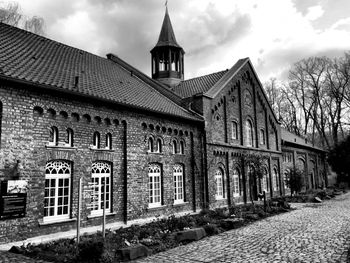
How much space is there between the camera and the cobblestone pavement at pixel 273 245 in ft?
24.5

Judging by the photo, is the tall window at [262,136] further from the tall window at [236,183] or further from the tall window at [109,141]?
the tall window at [109,141]

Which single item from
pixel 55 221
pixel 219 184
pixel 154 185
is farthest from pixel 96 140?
pixel 219 184

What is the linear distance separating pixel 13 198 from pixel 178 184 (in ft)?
28.0

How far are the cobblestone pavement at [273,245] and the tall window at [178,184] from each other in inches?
184

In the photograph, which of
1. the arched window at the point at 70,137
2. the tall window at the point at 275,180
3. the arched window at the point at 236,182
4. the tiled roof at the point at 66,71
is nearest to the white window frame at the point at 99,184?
the arched window at the point at 70,137

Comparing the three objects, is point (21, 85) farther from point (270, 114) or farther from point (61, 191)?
point (270, 114)

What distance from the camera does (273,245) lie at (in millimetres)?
8734

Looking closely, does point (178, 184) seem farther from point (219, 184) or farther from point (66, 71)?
point (66, 71)

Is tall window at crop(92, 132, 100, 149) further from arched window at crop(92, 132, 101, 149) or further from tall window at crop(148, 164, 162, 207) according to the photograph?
tall window at crop(148, 164, 162, 207)

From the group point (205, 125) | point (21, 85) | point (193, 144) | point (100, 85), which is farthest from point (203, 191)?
point (21, 85)

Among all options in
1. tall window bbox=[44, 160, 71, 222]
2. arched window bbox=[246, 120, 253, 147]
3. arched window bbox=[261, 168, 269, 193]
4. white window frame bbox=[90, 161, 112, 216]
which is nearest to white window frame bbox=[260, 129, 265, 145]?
arched window bbox=[246, 120, 253, 147]

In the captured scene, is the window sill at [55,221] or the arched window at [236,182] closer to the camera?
the window sill at [55,221]

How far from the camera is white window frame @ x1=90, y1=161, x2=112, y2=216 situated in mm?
11992

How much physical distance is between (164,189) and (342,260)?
8.93 metres
